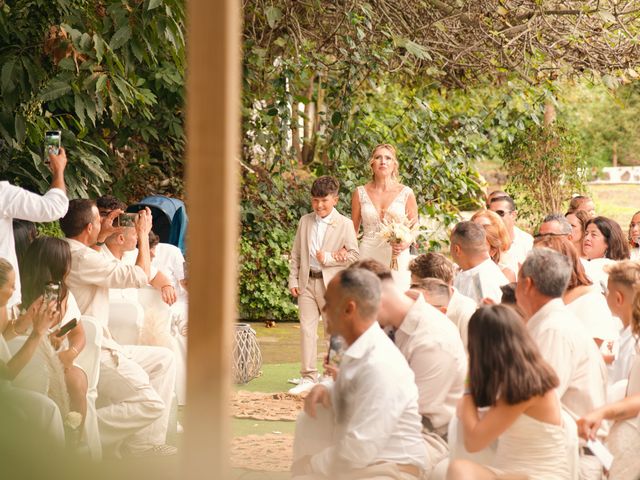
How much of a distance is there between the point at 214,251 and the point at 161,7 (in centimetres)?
559

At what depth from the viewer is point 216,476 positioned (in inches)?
71.2

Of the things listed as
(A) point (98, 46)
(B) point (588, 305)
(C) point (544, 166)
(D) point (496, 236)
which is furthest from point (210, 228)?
(C) point (544, 166)

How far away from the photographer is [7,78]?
698 centimetres

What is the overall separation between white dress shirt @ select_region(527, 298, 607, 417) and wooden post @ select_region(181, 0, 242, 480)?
245 centimetres

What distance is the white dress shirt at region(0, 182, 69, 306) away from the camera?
5.32m

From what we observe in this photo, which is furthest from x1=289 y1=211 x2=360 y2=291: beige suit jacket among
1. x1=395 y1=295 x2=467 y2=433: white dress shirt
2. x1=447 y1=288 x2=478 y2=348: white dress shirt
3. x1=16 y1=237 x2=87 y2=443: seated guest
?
x1=395 y1=295 x2=467 y2=433: white dress shirt

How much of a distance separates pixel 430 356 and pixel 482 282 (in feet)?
5.23

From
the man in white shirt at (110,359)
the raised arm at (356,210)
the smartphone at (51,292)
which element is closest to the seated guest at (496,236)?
the raised arm at (356,210)

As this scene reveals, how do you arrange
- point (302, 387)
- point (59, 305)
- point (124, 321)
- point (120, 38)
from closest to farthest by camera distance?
point (59, 305), point (124, 321), point (120, 38), point (302, 387)

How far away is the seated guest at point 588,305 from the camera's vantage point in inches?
198

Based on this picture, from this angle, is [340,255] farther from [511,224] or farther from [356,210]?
[511,224]

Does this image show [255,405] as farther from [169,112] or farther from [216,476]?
[216,476]

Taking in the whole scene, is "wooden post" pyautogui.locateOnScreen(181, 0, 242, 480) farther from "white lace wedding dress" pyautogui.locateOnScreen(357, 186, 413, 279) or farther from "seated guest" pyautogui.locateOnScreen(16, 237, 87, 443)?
"white lace wedding dress" pyautogui.locateOnScreen(357, 186, 413, 279)

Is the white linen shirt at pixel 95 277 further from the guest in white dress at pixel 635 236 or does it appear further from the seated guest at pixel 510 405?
the guest in white dress at pixel 635 236
